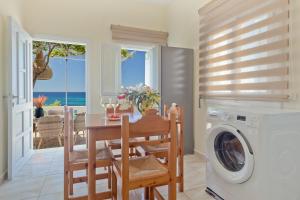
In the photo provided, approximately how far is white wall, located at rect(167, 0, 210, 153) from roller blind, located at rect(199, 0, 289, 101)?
217 millimetres

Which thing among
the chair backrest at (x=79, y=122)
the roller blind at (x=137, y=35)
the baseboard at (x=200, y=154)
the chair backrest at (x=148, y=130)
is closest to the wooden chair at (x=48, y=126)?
the chair backrest at (x=79, y=122)

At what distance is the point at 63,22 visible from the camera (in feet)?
11.5

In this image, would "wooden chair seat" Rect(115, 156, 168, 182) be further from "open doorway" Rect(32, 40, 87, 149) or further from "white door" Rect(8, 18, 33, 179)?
"open doorway" Rect(32, 40, 87, 149)

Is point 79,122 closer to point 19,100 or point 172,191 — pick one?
point 19,100

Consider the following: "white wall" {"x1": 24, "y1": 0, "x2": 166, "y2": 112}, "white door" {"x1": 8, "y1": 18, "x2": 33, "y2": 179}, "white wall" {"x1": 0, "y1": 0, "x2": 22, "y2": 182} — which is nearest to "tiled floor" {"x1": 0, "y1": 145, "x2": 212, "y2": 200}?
"white door" {"x1": 8, "y1": 18, "x2": 33, "y2": 179}

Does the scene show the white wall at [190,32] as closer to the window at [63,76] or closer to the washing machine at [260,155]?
the washing machine at [260,155]

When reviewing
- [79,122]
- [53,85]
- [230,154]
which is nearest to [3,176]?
[79,122]

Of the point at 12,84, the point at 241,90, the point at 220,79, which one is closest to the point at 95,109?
the point at 12,84

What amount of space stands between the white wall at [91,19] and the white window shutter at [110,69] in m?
0.11

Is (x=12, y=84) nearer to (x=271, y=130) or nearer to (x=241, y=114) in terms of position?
(x=241, y=114)

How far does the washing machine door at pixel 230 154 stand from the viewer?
5.02 ft

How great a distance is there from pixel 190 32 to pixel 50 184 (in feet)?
9.99

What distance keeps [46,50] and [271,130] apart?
5.85 m

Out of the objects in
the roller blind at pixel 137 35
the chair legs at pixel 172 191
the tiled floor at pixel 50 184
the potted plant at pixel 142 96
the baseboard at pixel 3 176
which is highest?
the roller blind at pixel 137 35
